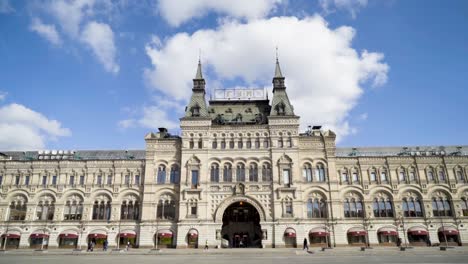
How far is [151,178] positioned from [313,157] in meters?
27.9

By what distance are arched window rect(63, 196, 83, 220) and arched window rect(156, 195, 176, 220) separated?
1365 cm

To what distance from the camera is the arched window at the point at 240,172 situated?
54566 mm

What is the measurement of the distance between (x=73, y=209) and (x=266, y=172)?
111 ft

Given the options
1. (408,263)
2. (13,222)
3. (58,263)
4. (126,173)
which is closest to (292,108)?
(126,173)

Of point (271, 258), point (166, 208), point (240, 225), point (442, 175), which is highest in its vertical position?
point (442, 175)

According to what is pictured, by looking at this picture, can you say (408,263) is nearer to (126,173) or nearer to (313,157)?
(313,157)

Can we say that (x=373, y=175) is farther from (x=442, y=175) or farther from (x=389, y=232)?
(x=442, y=175)

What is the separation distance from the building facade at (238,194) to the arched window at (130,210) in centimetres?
17

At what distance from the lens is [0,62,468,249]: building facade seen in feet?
172

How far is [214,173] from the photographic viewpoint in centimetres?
5503

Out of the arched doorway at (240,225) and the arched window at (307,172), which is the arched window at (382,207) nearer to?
the arched window at (307,172)

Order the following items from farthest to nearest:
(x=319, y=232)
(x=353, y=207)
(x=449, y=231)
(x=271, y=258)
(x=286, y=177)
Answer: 1. (x=353, y=207)
2. (x=286, y=177)
3. (x=449, y=231)
4. (x=319, y=232)
5. (x=271, y=258)

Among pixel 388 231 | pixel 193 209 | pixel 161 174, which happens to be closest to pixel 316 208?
pixel 388 231

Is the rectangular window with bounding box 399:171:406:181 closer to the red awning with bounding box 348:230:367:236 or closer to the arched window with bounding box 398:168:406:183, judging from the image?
the arched window with bounding box 398:168:406:183
